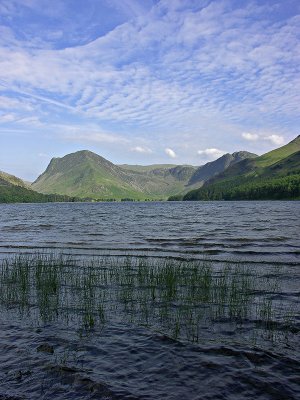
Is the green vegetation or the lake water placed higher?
the green vegetation

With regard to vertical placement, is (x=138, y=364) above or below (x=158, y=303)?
below

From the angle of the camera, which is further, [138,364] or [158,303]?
[158,303]

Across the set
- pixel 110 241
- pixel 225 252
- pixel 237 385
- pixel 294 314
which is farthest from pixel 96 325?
pixel 110 241

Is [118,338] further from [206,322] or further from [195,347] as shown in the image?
[206,322]

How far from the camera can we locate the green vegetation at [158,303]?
1370cm

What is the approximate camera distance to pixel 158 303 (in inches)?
654

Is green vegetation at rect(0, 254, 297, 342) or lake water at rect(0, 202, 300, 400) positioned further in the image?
green vegetation at rect(0, 254, 297, 342)

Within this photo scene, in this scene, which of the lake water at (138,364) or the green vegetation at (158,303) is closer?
the lake water at (138,364)

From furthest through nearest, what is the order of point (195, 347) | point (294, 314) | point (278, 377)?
1. point (294, 314)
2. point (195, 347)
3. point (278, 377)

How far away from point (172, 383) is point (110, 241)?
3484 centimetres

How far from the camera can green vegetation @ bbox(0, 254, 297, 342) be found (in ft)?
45.0

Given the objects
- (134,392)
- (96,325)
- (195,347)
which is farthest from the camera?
(96,325)

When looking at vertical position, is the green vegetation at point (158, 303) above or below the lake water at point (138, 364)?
above

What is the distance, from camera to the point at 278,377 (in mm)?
9992
